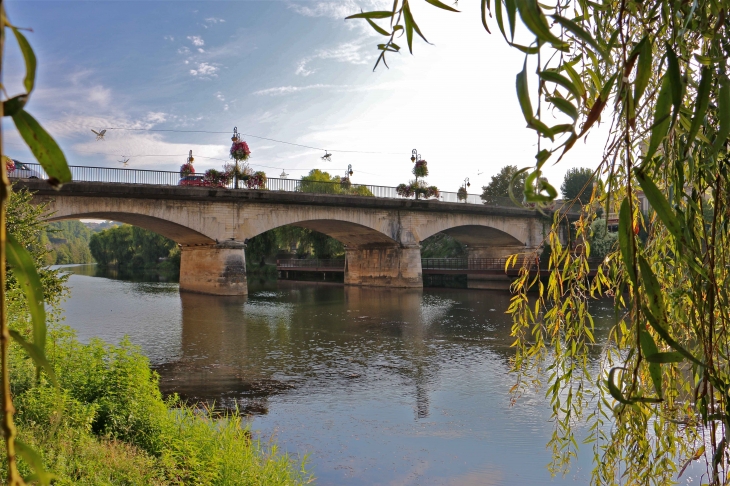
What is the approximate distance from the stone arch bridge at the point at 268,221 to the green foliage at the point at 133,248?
90.9 ft

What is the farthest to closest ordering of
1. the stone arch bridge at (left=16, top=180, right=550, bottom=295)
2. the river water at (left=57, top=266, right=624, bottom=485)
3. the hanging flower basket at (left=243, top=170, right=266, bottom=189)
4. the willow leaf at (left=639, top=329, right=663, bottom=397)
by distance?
the hanging flower basket at (left=243, top=170, right=266, bottom=189)
the stone arch bridge at (left=16, top=180, right=550, bottom=295)
the river water at (left=57, top=266, right=624, bottom=485)
the willow leaf at (left=639, top=329, right=663, bottom=397)

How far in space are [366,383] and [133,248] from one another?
68.6 meters

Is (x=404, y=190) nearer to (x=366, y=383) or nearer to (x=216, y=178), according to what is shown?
(x=216, y=178)

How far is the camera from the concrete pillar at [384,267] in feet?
112

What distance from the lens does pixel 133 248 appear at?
7244 cm

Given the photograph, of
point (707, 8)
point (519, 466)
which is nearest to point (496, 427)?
point (519, 466)

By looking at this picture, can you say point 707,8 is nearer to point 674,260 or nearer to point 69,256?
point 674,260

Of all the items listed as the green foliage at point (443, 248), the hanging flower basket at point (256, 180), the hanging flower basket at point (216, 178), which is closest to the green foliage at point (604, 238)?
the green foliage at point (443, 248)

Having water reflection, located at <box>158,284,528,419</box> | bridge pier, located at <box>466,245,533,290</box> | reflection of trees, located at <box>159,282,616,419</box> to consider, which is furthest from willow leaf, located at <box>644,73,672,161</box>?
bridge pier, located at <box>466,245,533,290</box>

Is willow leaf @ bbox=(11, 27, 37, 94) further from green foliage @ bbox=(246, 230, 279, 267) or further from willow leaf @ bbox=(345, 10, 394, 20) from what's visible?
green foliage @ bbox=(246, 230, 279, 267)

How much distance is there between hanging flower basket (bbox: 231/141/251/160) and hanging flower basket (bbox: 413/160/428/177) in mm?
11192

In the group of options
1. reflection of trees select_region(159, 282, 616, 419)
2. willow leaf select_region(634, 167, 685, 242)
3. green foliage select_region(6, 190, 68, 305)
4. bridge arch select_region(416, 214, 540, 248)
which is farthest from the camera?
bridge arch select_region(416, 214, 540, 248)

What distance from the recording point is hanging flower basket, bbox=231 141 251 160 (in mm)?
28359

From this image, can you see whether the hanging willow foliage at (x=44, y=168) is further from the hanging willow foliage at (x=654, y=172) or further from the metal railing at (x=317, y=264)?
the metal railing at (x=317, y=264)
